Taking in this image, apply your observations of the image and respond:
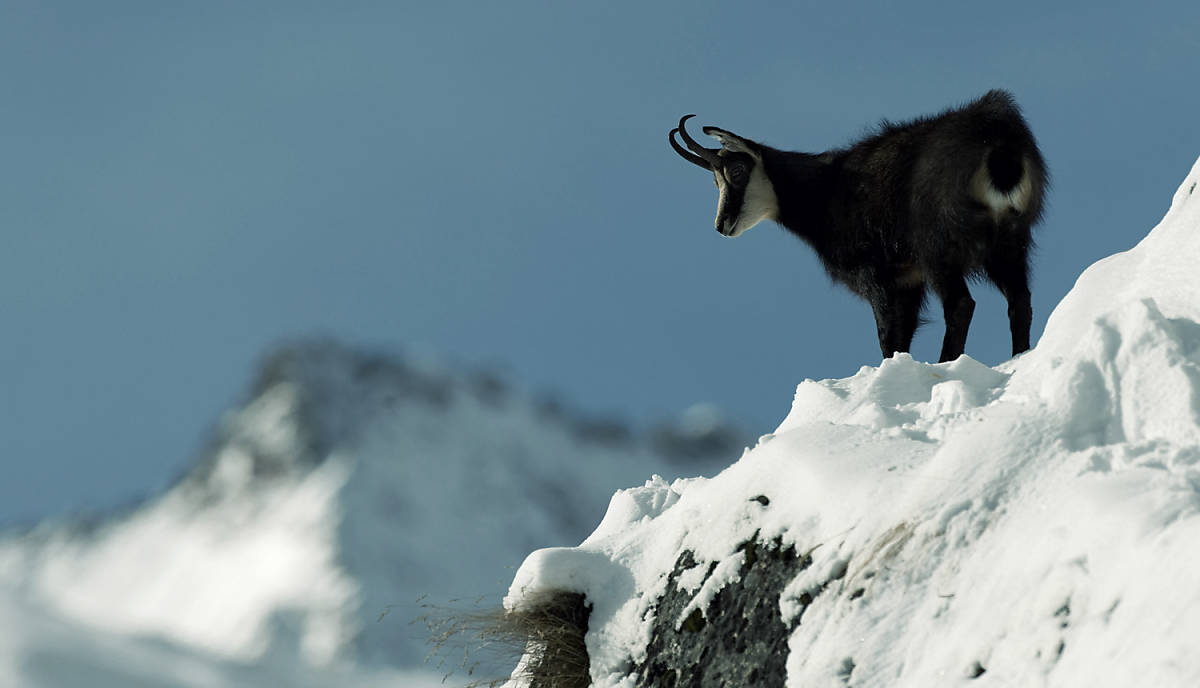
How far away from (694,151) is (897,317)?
6.11 ft

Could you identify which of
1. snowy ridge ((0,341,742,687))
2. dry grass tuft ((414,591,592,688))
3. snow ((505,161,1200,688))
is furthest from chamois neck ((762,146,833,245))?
snowy ridge ((0,341,742,687))

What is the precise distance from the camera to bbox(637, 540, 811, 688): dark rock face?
3.84m

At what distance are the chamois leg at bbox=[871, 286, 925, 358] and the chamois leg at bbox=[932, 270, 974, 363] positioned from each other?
421 mm

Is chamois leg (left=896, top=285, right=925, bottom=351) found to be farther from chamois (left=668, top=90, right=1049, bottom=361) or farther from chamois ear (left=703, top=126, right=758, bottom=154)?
chamois ear (left=703, top=126, right=758, bottom=154)

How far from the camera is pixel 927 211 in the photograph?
7031 millimetres

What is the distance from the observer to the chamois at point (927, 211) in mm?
6906

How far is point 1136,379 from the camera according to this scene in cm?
364

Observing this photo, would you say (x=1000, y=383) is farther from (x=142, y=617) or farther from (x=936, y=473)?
(x=142, y=617)

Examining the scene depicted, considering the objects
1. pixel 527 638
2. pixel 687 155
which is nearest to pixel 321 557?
pixel 687 155

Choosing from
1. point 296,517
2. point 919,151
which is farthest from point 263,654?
point 919,151

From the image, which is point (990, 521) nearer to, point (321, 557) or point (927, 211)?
point (927, 211)

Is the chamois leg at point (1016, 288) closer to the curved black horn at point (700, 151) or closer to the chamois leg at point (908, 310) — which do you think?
the chamois leg at point (908, 310)

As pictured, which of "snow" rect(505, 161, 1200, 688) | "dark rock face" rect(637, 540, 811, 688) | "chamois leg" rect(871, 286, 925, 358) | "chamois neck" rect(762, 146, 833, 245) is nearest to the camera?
"snow" rect(505, 161, 1200, 688)

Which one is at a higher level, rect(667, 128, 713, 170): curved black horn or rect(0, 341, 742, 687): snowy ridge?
rect(0, 341, 742, 687): snowy ridge
